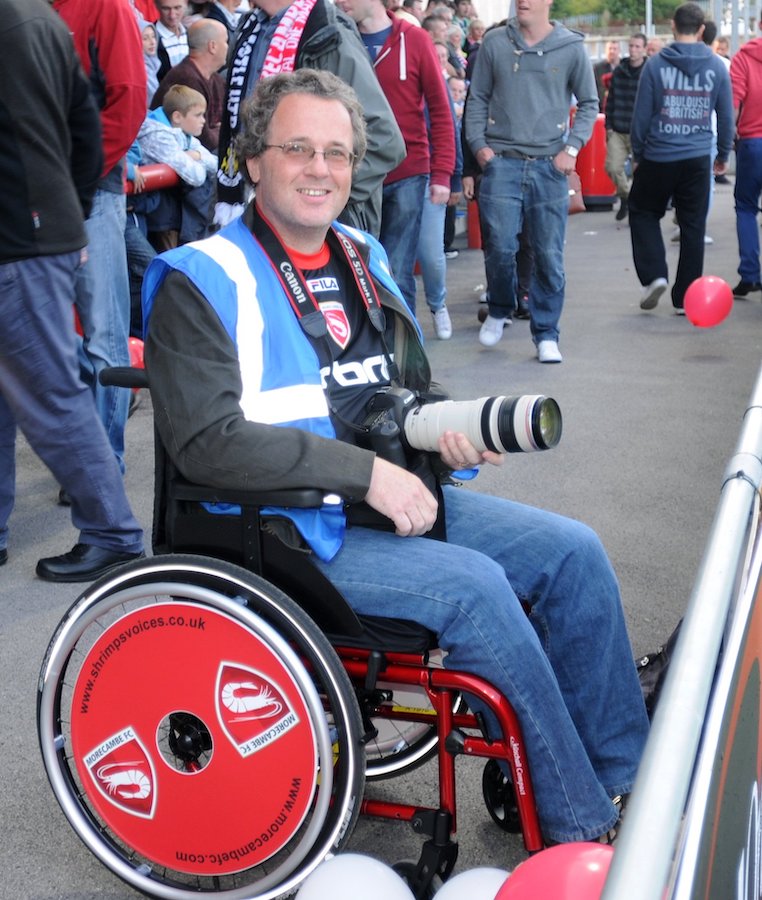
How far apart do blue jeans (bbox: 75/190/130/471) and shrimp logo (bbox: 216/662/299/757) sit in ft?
7.52

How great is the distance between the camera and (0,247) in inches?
135

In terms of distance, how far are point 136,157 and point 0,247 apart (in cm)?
274

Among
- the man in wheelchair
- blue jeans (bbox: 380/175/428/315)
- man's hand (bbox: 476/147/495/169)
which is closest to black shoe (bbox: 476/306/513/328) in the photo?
blue jeans (bbox: 380/175/428/315)

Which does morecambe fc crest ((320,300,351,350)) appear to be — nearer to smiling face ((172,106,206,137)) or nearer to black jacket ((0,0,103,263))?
black jacket ((0,0,103,263))

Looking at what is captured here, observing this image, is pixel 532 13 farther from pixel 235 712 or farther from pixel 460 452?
pixel 235 712

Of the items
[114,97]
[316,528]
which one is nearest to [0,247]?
[114,97]

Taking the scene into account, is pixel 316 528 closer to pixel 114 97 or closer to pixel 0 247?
pixel 0 247

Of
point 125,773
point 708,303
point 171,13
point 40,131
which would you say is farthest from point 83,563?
point 171,13

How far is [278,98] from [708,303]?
5.23m

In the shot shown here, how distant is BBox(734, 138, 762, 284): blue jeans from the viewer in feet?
25.8

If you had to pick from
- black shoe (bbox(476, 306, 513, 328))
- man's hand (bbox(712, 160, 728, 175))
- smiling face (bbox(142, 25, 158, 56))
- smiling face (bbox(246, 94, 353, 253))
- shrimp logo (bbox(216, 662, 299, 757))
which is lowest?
black shoe (bbox(476, 306, 513, 328))

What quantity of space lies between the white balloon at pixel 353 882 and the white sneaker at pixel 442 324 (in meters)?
5.60

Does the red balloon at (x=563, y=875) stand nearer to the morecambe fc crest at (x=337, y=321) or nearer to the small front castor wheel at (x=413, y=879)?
the small front castor wheel at (x=413, y=879)

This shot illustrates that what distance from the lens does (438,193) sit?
6664 mm
